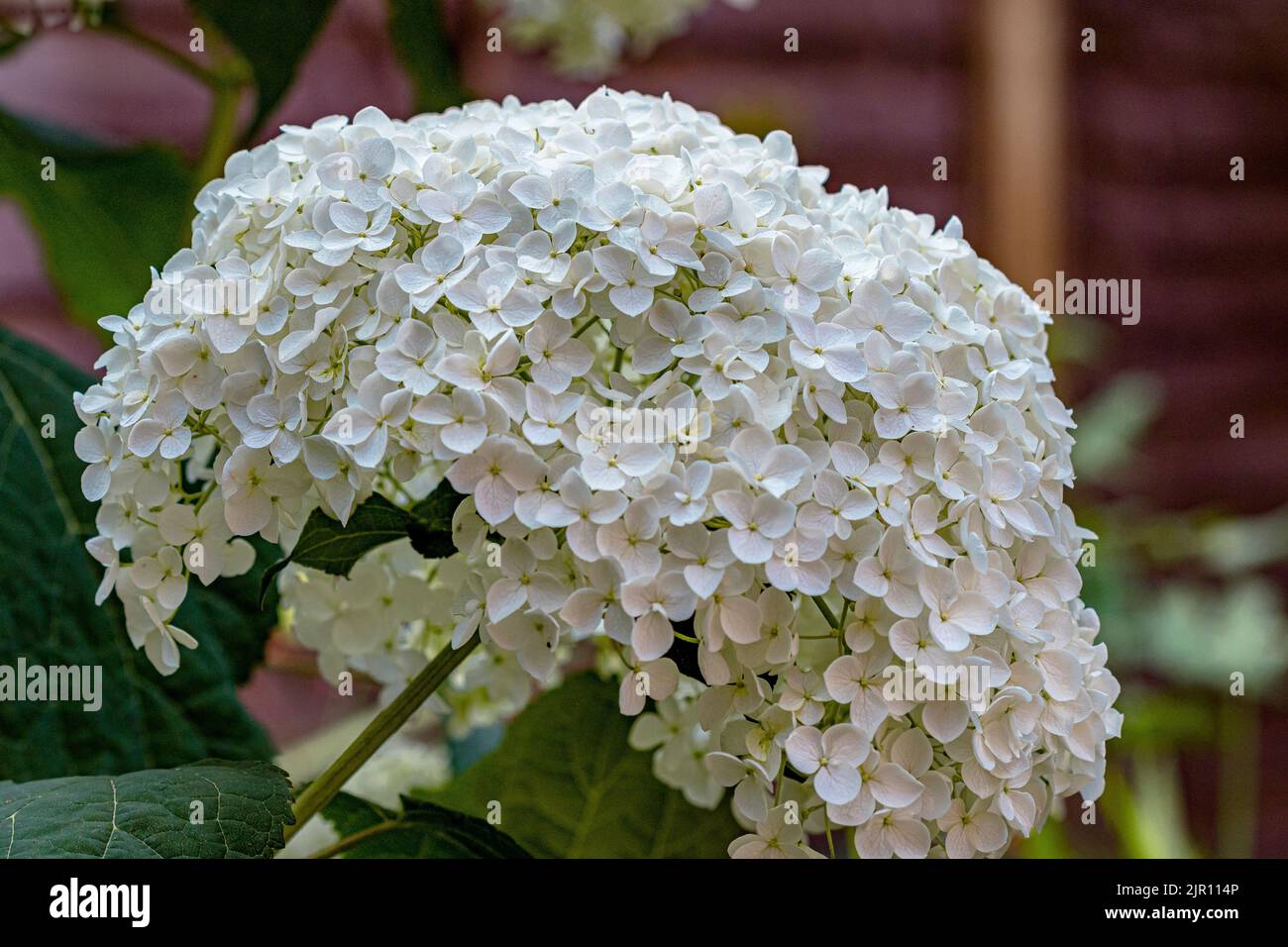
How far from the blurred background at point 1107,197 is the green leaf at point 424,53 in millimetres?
171

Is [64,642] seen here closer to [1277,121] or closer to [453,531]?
[453,531]

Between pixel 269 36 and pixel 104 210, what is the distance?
0.19m

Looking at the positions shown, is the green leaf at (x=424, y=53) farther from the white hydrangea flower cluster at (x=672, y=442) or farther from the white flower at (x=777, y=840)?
the white flower at (x=777, y=840)

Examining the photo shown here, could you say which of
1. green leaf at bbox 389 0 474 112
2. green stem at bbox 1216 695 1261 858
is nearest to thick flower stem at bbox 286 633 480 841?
green leaf at bbox 389 0 474 112

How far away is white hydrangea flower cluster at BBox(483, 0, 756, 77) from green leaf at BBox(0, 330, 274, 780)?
57cm

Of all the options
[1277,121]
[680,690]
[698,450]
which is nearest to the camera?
[698,450]

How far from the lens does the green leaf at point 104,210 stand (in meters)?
0.75

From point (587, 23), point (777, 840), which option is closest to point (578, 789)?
point (777, 840)

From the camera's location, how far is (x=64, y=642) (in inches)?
22.4

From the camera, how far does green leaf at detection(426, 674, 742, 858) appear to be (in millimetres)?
565

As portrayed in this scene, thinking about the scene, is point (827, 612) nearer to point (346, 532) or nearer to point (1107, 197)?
point (346, 532)

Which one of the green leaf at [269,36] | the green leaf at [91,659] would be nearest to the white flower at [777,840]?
the green leaf at [91,659]
